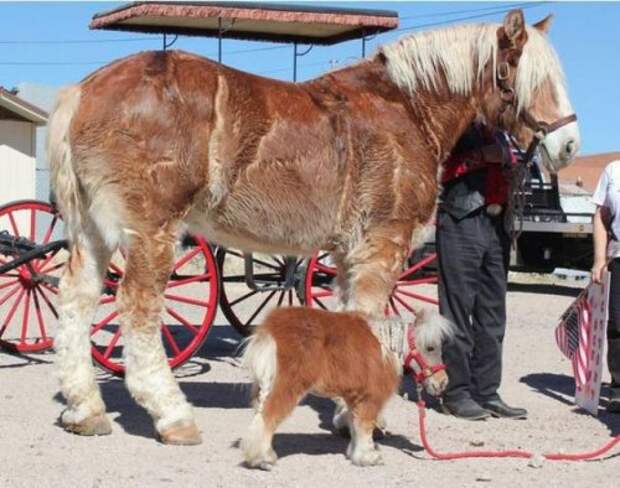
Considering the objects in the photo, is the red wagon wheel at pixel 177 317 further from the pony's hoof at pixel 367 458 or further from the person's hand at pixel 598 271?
the person's hand at pixel 598 271

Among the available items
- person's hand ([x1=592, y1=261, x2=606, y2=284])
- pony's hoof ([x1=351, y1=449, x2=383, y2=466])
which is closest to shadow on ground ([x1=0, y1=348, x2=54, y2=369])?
pony's hoof ([x1=351, y1=449, x2=383, y2=466])

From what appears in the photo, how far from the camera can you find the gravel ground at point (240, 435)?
16.3 feet

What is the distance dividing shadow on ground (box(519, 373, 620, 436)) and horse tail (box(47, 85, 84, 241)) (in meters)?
3.77

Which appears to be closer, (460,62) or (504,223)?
(460,62)

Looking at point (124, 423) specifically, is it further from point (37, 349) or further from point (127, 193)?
point (37, 349)

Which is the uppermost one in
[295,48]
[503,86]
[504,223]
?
[295,48]

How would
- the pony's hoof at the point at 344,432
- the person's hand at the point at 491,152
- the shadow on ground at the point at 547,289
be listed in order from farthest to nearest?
the shadow on ground at the point at 547,289, the person's hand at the point at 491,152, the pony's hoof at the point at 344,432

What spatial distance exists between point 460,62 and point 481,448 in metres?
2.38

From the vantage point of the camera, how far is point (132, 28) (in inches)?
498

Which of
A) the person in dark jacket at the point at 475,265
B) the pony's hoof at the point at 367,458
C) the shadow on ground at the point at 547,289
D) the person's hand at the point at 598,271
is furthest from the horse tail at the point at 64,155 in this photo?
the shadow on ground at the point at 547,289

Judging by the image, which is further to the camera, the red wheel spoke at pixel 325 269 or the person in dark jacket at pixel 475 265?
the red wheel spoke at pixel 325 269

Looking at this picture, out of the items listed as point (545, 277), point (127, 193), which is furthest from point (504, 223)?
point (545, 277)

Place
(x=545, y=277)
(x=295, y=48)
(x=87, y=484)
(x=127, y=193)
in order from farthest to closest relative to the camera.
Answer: (x=545, y=277)
(x=295, y=48)
(x=127, y=193)
(x=87, y=484)

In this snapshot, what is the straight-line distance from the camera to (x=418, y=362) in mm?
5312
